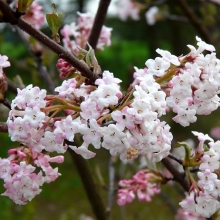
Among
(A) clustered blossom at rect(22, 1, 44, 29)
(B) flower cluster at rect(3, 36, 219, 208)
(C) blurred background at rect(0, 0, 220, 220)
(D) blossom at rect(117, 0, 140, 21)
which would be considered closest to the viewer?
(B) flower cluster at rect(3, 36, 219, 208)

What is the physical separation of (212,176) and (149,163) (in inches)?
15.4

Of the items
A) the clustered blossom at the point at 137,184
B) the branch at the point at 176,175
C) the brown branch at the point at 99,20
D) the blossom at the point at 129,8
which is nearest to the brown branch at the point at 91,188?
the clustered blossom at the point at 137,184

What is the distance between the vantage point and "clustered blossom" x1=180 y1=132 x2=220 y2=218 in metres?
0.95

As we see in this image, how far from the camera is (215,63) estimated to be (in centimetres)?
88

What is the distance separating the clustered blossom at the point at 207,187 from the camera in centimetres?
95

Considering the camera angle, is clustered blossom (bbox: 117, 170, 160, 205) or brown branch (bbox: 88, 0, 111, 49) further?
brown branch (bbox: 88, 0, 111, 49)

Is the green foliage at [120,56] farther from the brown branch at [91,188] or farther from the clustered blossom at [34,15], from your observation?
the brown branch at [91,188]

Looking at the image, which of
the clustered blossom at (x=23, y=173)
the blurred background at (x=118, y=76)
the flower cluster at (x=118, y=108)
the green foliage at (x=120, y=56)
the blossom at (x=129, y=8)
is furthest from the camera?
the green foliage at (x=120, y=56)

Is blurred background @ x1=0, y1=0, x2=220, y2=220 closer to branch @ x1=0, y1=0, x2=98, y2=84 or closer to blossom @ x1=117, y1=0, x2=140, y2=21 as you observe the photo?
blossom @ x1=117, y1=0, x2=140, y2=21

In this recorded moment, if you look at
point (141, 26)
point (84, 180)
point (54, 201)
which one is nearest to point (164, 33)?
point (141, 26)

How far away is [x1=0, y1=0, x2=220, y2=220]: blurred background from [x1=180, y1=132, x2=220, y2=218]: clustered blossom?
74cm

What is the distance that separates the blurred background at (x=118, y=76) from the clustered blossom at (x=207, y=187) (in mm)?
742

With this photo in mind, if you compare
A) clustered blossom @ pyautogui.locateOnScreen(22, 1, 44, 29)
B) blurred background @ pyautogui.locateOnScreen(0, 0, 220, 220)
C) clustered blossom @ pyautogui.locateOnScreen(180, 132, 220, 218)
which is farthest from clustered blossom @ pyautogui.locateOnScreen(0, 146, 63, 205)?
clustered blossom @ pyautogui.locateOnScreen(22, 1, 44, 29)

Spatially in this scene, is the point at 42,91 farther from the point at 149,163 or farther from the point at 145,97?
the point at 149,163
